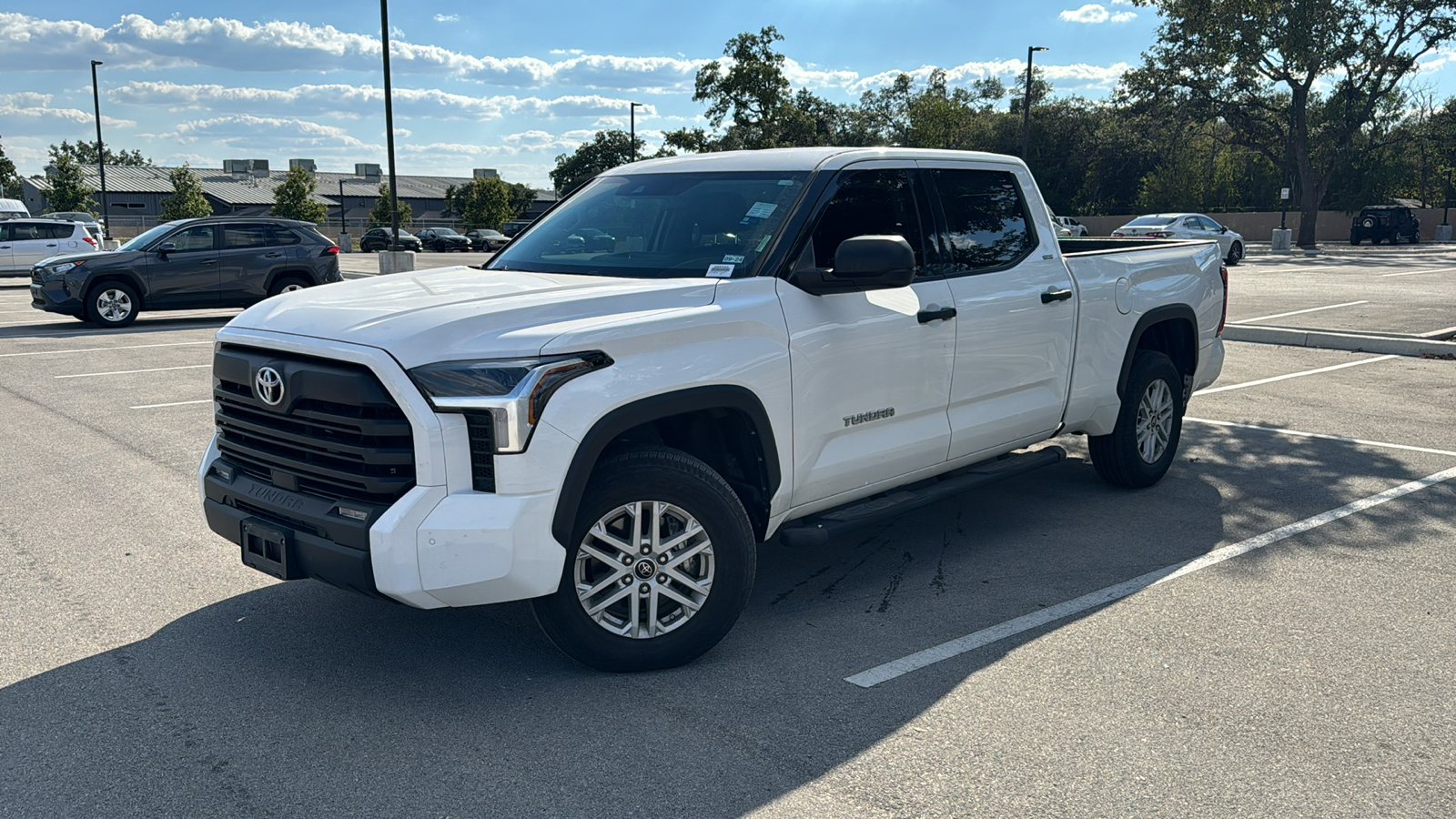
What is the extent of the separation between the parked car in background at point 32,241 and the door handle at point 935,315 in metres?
26.1

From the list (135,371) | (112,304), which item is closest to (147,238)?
(112,304)

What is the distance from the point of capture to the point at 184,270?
1695 cm

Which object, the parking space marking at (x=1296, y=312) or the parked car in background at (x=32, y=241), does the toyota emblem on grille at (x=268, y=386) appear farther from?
the parked car in background at (x=32, y=241)

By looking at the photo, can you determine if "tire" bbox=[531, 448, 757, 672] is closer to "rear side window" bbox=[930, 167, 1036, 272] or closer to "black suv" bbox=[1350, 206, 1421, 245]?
"rear side window" bbox=[930, 167, 1036, 272]

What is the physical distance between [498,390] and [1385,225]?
5744 cm

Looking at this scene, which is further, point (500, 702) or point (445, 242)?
point (445, 242)

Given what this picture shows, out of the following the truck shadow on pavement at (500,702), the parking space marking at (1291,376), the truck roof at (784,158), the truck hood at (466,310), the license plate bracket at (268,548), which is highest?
the truck roof at (784,158)

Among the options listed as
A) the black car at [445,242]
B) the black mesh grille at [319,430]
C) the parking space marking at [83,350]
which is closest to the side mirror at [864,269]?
the black mesh grille at [319,430]

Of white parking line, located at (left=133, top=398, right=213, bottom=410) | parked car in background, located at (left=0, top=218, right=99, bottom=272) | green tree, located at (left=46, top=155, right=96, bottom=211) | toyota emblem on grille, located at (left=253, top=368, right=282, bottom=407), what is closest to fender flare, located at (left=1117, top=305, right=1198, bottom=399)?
toyota emblem on grille, located at (left=253, top=368, right=282, bottom=407)

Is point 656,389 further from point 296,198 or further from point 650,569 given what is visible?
point 296,198

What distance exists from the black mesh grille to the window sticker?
176 cm

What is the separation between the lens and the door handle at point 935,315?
4.90 meters

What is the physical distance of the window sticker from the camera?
465 cm

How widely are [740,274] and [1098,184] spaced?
69.8m
